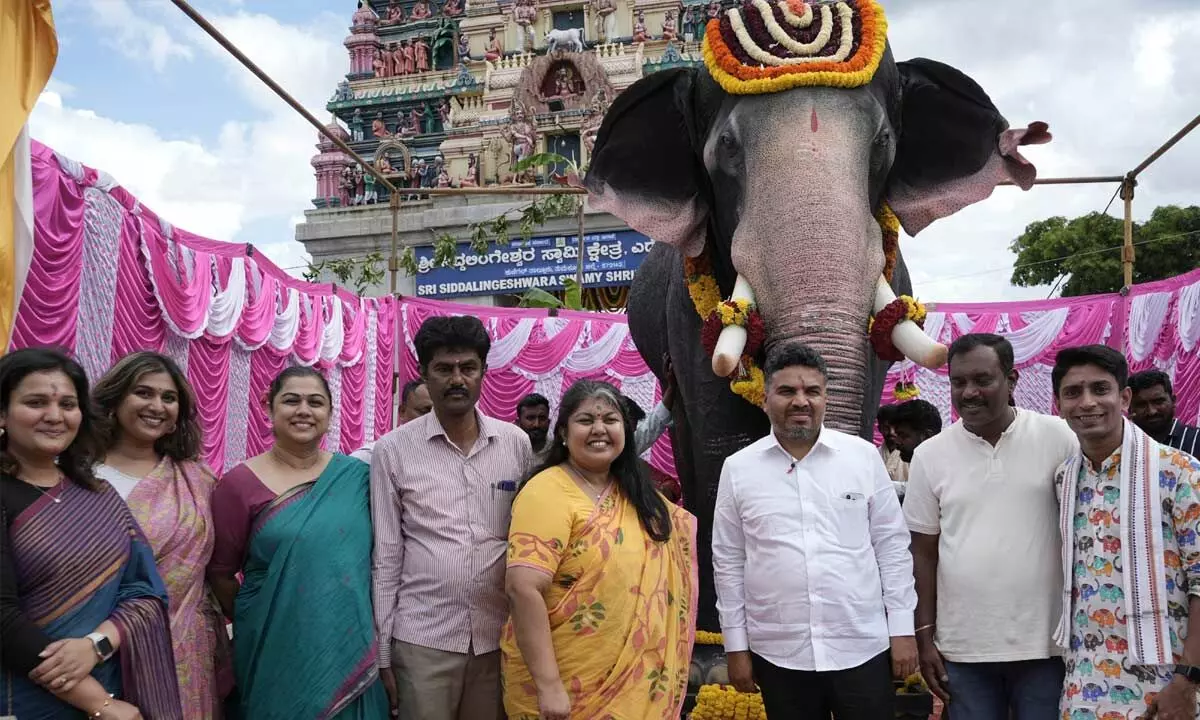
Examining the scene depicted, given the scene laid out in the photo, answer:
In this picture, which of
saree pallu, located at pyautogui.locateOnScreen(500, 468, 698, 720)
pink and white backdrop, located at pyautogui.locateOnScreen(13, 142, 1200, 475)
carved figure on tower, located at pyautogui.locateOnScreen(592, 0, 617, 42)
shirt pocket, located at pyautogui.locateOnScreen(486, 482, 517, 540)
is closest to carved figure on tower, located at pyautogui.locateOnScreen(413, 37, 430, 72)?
carved figure on tower, located at pyautogui.locateOnScreen(592, 0, 617, 42)

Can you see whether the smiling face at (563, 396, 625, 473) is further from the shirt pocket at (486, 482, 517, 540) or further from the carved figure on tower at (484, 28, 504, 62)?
the carved figure on tower at (484, 28, 504, 62)

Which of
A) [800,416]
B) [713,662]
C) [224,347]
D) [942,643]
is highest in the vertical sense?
[224,347]

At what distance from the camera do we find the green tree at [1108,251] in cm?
2191

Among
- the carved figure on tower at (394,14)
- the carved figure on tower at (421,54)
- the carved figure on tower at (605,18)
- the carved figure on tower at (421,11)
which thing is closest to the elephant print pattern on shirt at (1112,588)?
the carved figure on tower at (605,18)

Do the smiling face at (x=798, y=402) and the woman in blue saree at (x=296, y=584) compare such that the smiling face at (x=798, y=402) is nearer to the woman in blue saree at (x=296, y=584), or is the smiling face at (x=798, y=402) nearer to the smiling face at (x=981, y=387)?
the smiling face at (x=981, y=387)

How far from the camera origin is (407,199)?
24156mm

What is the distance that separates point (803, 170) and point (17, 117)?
7.77 feet

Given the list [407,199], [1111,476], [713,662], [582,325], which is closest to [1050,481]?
[1111,476]

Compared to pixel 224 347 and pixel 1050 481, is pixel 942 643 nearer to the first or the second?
pixel 1050 481

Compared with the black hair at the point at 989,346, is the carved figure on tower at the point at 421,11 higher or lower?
higher

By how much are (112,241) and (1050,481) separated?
435cm

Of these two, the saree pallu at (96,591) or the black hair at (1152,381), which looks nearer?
the saree pallu at (96,591)

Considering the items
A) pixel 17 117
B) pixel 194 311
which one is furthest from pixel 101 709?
pixel 194 311

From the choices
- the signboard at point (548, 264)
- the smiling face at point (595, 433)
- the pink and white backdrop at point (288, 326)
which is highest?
the signboard at point (548, 264)
